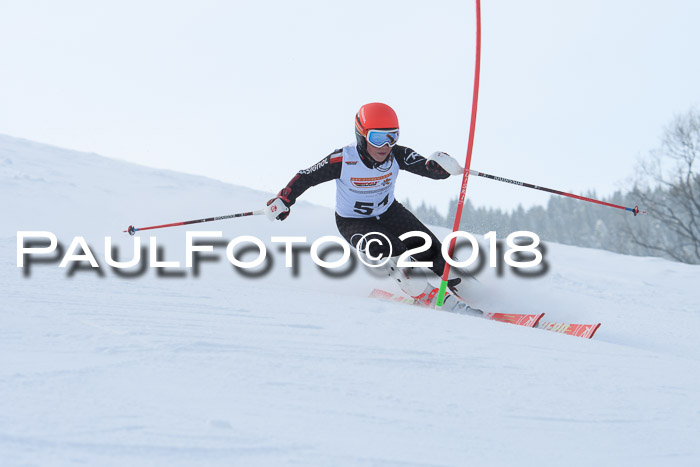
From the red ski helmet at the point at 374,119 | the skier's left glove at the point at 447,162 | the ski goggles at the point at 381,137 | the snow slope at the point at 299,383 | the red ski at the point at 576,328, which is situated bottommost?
the red ski at the point at 576,328

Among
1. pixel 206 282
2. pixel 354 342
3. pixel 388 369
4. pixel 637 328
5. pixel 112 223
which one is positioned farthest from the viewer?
pixel 112 223

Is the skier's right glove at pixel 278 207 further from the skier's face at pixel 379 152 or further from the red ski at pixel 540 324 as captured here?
the red ski at pixel 540 324

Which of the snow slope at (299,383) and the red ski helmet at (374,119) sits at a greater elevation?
the red ski helmet at (374,119)

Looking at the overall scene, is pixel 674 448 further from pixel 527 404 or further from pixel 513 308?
pixel 513 308

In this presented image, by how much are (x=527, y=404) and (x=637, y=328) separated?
3.05m

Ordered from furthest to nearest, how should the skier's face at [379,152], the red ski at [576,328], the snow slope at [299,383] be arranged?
the skier's face at [379,152]
the red ski at [576,328]
the snow slope at [299,383]

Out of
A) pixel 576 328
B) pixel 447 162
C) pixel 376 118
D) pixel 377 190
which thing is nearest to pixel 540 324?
pixel 576 328

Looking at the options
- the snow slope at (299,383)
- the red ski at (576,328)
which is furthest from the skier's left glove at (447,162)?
the snow slope at (299,383)

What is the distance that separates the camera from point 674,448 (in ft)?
5.19

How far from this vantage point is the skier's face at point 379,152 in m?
4.43

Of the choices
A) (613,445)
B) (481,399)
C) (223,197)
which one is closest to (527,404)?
(481,399)

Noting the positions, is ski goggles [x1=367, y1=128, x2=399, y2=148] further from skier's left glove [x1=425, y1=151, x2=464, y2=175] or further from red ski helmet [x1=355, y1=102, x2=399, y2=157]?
skier's left glove [x1=425, y1=151, x2=464, y2=175]

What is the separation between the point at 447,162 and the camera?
458cm

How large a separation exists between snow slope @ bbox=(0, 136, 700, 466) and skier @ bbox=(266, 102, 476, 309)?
3.35ft
